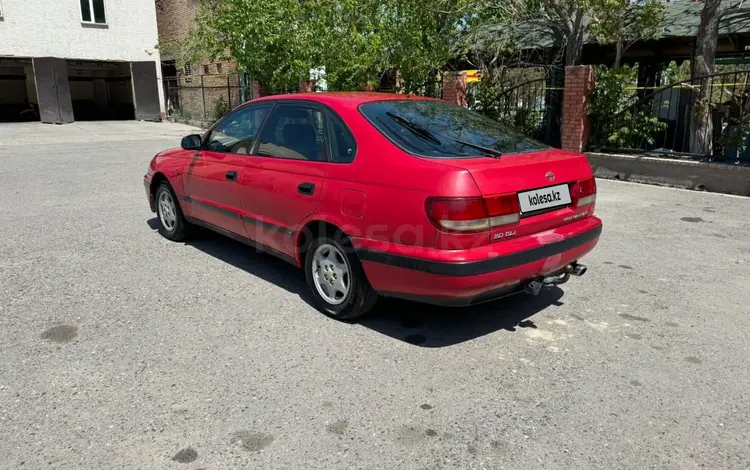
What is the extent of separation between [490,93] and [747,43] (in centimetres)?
703

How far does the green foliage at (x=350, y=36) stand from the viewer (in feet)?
41.7

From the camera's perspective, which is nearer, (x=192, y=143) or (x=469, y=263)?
(x=469, y=263)

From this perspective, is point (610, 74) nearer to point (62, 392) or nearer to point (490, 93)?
point (490, 93)

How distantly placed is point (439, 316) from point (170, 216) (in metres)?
3.43

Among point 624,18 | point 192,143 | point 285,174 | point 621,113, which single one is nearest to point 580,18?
point 624,18

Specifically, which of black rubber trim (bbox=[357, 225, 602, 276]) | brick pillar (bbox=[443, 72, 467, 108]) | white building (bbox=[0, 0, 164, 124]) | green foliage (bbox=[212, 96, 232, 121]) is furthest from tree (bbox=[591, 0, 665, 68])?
white building (bbox=[0, 0, 164, 124])

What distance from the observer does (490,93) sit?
12570 millimetres

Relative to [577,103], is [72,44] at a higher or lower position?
higher

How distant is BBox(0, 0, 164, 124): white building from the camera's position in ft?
79.0

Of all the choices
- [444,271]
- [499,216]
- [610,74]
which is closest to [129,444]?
[444,271]

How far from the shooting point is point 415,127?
12.8 feet

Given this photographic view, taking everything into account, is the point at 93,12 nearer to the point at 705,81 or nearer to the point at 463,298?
the point at 705,81

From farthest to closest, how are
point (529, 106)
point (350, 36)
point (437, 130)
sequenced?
point (350, 36)
point (529, 106)
point (437, 130)

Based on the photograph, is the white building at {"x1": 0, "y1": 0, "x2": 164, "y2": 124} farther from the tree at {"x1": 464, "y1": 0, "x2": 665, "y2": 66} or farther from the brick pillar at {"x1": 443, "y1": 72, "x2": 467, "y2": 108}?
the brick pillar at {"x1": 443, "y1": 72, "x2": 467, "y2": 108}
